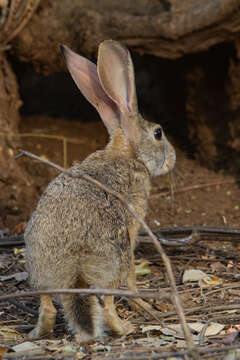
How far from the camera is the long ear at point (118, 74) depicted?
3.99 metres

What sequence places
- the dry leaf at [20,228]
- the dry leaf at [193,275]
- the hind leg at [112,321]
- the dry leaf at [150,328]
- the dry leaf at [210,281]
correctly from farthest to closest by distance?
the dry leaf at [20,228]
the dry leaf at [193,275]
the dry leaf at [210,281]
the dry leaf at [150,328]
the hind leg at [112,321]

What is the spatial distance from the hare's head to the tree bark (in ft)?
6.14

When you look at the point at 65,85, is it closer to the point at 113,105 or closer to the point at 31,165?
the point at 31,165

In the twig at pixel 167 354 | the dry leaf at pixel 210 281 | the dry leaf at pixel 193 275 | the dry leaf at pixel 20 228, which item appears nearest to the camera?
the twig at pixel 167 354

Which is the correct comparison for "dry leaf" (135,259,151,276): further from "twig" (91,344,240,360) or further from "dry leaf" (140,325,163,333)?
"twig" (91,344,240,360)

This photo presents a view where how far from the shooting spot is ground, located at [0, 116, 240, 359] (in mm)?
3217

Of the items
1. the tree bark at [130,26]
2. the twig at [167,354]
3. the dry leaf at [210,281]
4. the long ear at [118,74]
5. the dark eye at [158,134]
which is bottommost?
the twig at [167,354]

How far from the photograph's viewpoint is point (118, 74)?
4137 millimetres

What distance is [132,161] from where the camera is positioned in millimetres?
4078

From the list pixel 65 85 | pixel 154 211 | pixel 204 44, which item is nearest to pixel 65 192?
pixel 154 211

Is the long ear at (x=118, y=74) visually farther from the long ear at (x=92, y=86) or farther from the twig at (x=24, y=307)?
the twig at (x=24, y=307)

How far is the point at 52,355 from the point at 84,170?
1.14m

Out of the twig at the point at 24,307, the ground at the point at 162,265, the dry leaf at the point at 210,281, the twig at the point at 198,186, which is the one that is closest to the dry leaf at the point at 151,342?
the ground at the point at 162,265

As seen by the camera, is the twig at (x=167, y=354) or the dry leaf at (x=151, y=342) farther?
the dry leaf at (x=151, y=342)
